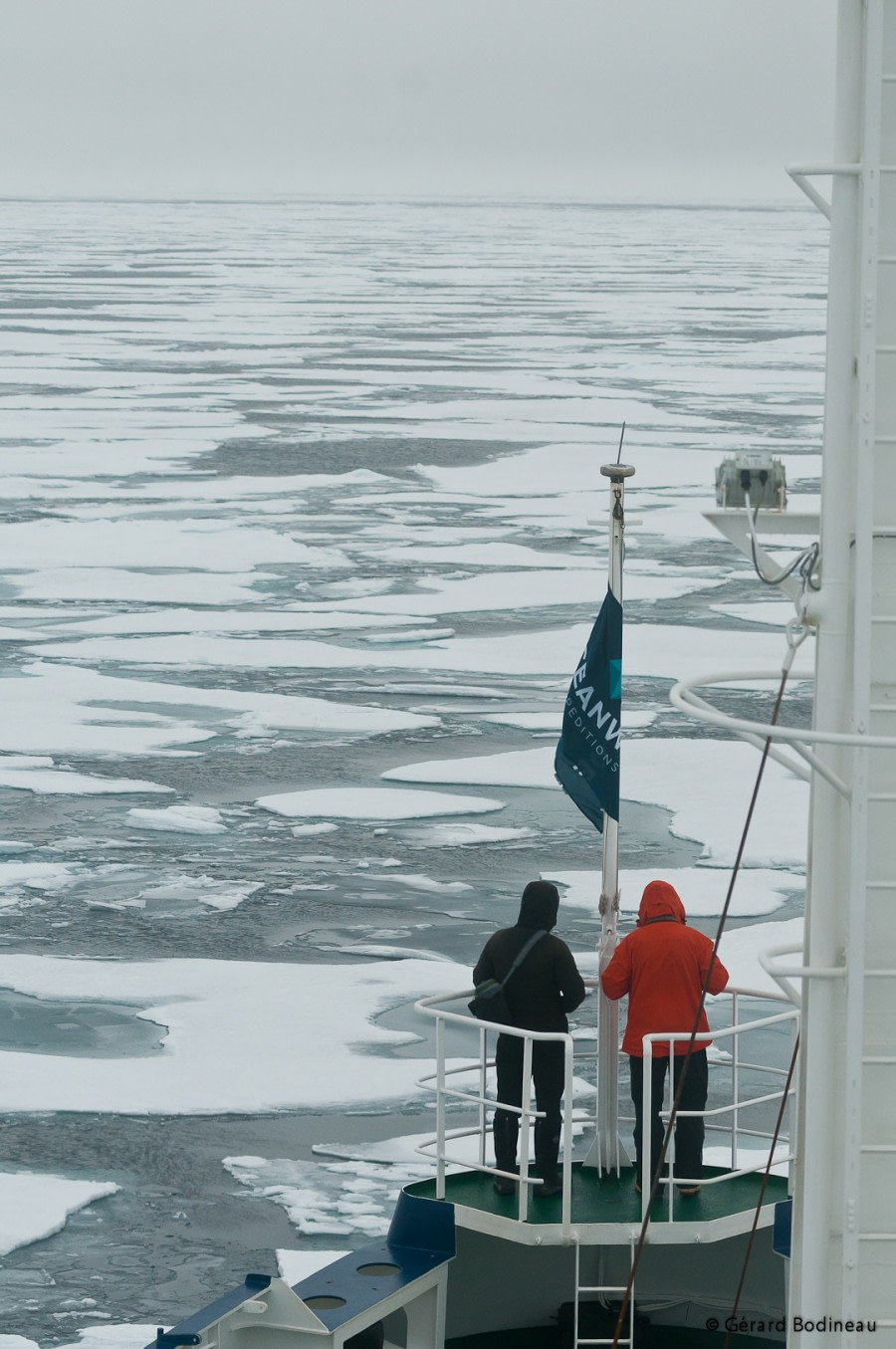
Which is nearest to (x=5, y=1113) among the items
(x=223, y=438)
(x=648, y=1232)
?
(x=648, y=1232)

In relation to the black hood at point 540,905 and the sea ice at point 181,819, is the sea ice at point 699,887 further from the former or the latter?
the black hood at point 540,905

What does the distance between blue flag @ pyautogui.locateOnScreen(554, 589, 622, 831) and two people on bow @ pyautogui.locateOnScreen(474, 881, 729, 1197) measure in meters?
0.43

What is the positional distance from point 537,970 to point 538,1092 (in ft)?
1.30

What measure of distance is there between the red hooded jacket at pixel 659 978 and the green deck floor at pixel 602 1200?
46 cm

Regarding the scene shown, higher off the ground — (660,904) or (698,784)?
(660,904)

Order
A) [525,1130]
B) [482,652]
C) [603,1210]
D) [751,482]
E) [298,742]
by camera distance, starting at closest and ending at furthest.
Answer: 1. [751,482]
2. [525,1130]
3. [603,1210]
4. [298,742]
5. [482,652]

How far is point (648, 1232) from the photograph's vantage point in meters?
5.42

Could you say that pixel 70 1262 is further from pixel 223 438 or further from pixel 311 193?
pixel 311 193

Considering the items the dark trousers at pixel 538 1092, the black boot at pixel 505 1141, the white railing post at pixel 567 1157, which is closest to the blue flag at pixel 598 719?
the dark trousers at pixel 538 1092

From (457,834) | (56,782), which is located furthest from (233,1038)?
(56,782)

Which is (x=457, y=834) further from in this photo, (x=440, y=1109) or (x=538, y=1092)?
(x=440, y=1109)

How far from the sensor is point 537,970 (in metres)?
5.43

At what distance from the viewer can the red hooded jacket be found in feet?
17.7

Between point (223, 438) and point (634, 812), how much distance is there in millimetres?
17754
